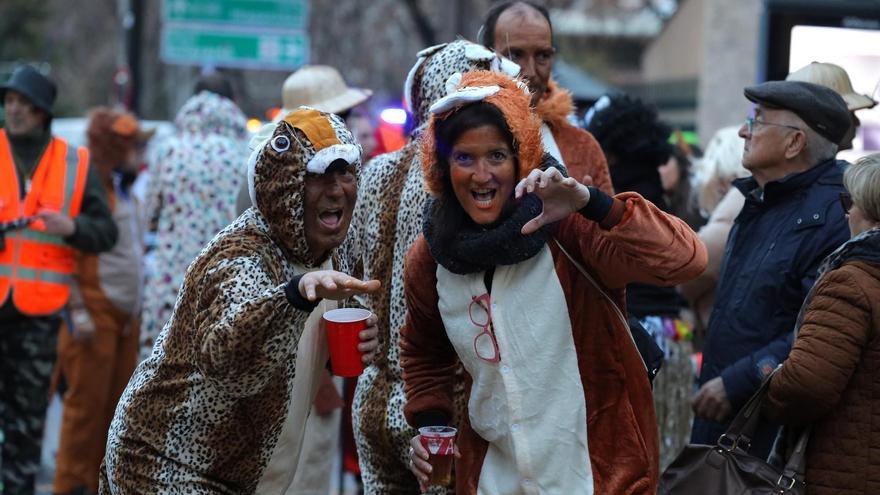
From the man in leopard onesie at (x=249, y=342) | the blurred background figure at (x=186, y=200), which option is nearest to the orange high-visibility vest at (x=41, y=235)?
the blurred background figure at (x=186, y=200)

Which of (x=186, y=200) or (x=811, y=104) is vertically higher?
(x=811, y=104)

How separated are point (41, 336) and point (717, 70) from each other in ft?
39.8

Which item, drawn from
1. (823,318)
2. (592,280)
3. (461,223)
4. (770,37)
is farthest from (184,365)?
(770,37)

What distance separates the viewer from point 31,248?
7.14 m

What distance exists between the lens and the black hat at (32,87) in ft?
23.4

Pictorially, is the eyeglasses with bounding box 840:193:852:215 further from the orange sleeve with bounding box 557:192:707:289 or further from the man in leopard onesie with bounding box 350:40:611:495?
the orange sleeve with bounding box 557:192:707:289

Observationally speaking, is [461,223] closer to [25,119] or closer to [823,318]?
[823,318]

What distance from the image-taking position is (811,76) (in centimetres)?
597

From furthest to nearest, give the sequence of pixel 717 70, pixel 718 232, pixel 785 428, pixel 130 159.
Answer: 1. pixel 717 70
2. pixel 130 159
3. pixel 718 232
4. pixel 785 428

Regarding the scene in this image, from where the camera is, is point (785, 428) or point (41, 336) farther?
point (41, 336)

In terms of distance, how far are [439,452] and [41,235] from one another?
4086 mm

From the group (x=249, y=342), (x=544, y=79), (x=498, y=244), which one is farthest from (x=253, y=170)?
(x=544, y=79)

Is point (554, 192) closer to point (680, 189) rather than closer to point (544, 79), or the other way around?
point (544, 79)

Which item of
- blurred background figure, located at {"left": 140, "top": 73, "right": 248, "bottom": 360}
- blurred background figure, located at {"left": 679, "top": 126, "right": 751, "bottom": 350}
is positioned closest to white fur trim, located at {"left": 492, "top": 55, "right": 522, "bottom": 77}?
blurred background figure, located at {"left": 679, "top": 126, "right": 751, "bottom": 350}
